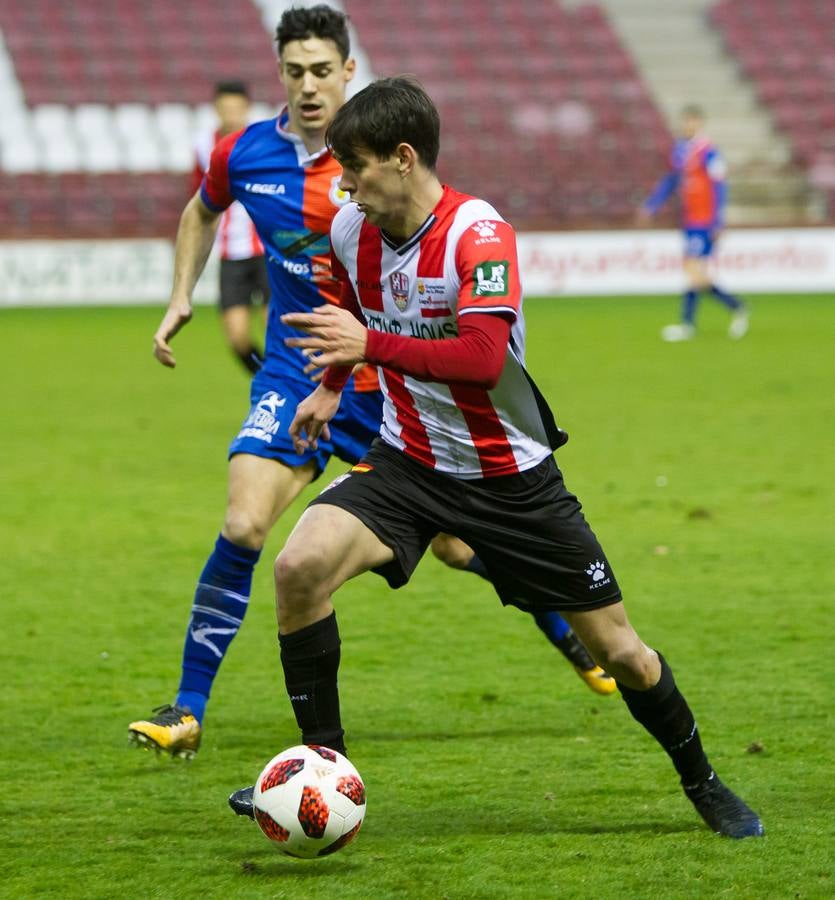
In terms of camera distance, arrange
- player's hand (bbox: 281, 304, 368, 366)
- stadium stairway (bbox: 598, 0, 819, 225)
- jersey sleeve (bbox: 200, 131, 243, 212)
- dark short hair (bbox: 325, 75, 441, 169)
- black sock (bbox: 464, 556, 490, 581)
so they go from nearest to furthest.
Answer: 1. player's hand (bbox: 281, 304, 368, 366)
2. dark short hair (bbox: 325, 75, 441, 169)
3. jersey sleeve (bbox: 200, 131, 243, 212)
4. black sock (bbox: 464, 556, 490, 581)
5. stadium stairway (bbox: 598, 0, 819, 225)

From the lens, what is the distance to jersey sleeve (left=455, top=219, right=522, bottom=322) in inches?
143

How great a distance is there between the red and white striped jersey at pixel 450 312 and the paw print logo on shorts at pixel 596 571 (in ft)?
0.96

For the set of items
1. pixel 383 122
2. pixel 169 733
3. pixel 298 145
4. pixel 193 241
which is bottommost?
pixel 169 733

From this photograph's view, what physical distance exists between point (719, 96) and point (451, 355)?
27095 millimetres

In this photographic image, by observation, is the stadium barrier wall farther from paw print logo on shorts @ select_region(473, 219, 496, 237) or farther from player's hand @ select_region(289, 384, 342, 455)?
paw print logo on shorts @ select_region(473, 219, 496, 237)

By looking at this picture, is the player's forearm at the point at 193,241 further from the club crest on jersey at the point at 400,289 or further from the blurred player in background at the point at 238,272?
the blurred player in background at the point at 238,272

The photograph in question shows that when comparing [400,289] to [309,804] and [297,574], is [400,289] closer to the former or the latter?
[297,574]

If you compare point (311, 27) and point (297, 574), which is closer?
point (297, 574)

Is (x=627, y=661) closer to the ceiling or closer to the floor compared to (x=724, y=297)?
closer to the ceiling

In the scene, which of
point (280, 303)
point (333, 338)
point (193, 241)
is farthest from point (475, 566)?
point (333, 338)

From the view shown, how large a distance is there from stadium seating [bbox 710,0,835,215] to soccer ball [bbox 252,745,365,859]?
2468cm

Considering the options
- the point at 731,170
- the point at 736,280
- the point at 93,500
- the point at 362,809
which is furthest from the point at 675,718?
the point at 731,170

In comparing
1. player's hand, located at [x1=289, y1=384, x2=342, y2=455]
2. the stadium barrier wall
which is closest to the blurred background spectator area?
the stadium barrier wall

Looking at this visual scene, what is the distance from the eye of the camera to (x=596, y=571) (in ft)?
12.8
